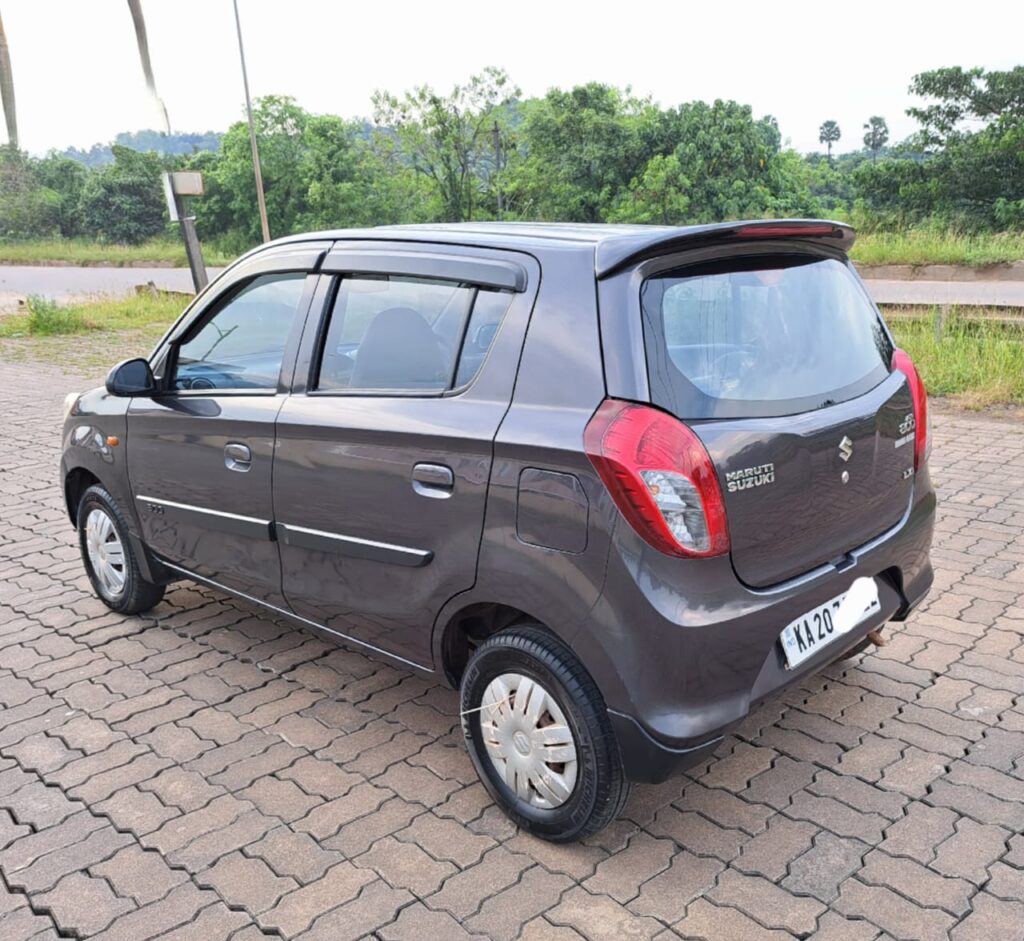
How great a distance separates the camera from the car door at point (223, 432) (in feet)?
11.2

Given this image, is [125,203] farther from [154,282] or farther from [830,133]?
[830,133]

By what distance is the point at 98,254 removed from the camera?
159 feet

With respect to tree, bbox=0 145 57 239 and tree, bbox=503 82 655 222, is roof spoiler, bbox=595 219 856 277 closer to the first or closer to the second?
tree, bbox=503 82 655 222

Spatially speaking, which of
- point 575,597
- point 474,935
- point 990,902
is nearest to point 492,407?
point 575,597

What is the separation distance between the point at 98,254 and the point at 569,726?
5173 cm

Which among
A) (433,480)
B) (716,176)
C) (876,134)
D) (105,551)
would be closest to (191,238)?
(105,551)

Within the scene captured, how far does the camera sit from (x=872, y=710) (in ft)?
11.2

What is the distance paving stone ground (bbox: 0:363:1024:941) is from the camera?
2.48 m

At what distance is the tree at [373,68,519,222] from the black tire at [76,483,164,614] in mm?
34960

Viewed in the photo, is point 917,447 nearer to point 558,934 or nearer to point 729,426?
point 729,426

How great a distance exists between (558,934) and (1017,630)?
103 inches

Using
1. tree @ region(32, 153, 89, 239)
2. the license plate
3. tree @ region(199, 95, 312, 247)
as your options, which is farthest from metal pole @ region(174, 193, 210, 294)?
tree @ region(32, 153, 89, 239)

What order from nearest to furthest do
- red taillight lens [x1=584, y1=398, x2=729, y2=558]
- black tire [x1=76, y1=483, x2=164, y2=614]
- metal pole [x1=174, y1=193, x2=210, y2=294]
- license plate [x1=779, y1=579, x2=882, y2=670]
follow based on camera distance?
red taillight lens [x1=584, y1=398, x2=729, y2=558] → license plate [x1=779, y1=579, x2=882, y2=670] → black tire [x1=76, y1=483, x2=164, y2=614] → metal pole [x1=174, y1=193, x2=210, y2=294]

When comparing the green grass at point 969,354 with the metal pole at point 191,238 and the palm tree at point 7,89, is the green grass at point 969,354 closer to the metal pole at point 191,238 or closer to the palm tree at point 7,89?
the metal pole at point 191,238
